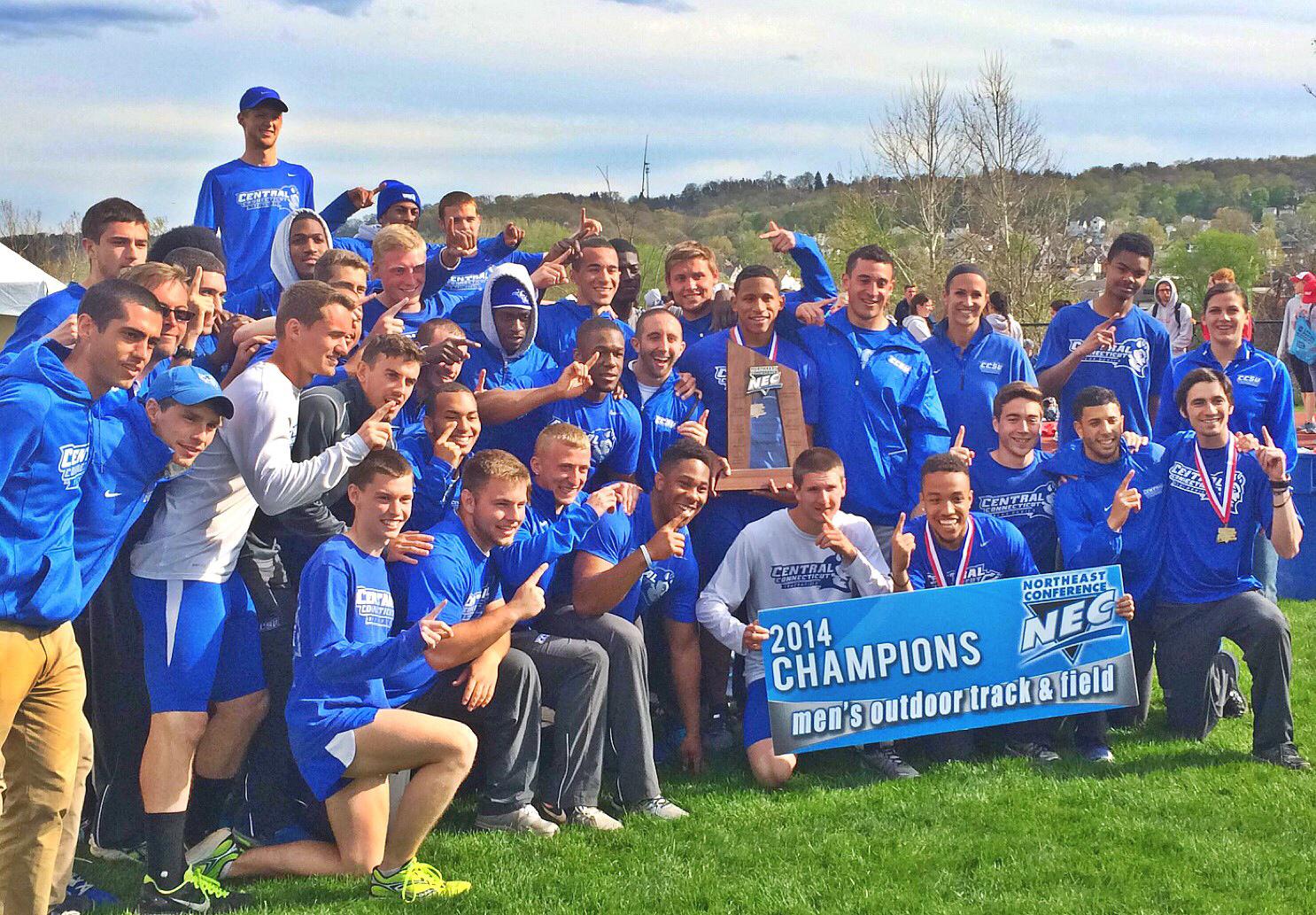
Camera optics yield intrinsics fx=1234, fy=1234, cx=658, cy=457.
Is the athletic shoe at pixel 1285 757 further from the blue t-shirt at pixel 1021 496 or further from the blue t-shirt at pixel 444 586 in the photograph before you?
the blue t-shirt at pixel 444 586

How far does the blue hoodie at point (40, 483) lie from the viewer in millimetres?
4293

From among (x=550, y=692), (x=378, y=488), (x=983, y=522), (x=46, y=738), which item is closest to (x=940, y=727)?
(x=983, y=522)

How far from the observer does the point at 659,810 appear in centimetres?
606

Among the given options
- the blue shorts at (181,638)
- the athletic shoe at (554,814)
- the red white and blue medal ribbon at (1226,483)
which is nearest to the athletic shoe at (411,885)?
the athletic shoe at (554,814)

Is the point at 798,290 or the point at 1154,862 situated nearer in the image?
the point at 1154,862

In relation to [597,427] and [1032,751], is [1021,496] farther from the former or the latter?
[597,427]

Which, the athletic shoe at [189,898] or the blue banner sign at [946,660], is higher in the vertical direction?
the blue banner sign at [946,660]

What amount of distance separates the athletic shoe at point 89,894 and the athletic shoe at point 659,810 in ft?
7.72

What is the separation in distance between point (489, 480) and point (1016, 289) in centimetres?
3227

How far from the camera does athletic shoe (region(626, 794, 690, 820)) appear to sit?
6027mm

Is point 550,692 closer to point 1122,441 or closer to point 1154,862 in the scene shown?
point 1154,862

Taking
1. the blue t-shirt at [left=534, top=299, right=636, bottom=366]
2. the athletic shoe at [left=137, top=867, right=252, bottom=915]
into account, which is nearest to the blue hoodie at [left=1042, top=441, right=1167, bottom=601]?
the blue t-shirt at [left=534, top=299, right=636, bottom=366]

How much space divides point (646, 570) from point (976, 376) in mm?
3094

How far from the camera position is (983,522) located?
7.02 m
